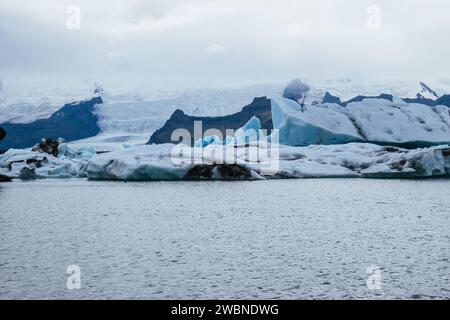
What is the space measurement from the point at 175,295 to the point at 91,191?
2223 centimetres

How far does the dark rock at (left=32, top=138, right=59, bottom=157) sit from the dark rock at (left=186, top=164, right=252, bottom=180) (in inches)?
776

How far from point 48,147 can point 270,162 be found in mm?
21447

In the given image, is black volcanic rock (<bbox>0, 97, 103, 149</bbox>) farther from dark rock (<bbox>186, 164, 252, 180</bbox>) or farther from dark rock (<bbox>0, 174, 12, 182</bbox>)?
dark rock (<bbox>186, 164, 252, 180</bbox>)

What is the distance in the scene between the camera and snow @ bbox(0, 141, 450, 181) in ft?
112

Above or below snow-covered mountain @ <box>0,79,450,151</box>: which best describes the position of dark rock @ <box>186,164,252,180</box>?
below

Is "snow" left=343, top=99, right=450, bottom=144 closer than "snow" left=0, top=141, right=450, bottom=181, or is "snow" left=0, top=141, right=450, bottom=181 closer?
"snow" left=0, top=141, right=450, bottom=181

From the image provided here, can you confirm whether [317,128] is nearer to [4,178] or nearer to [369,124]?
[369,124]

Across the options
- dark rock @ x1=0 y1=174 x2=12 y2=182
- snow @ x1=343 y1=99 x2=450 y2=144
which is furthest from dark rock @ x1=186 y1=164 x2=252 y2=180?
dark rock @ x1=0 y1=174 x2=12 y2=182

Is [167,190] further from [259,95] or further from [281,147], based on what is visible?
[259,95]

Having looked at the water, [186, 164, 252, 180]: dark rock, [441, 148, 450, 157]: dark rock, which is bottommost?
the water

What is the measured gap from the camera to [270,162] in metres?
38.4

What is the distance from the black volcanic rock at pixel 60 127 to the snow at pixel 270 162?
8595 centimetres

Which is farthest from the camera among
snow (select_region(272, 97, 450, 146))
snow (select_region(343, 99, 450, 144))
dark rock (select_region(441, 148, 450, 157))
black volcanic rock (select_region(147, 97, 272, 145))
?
black volcanic rock (select_region(147, 97, 272, 145))
